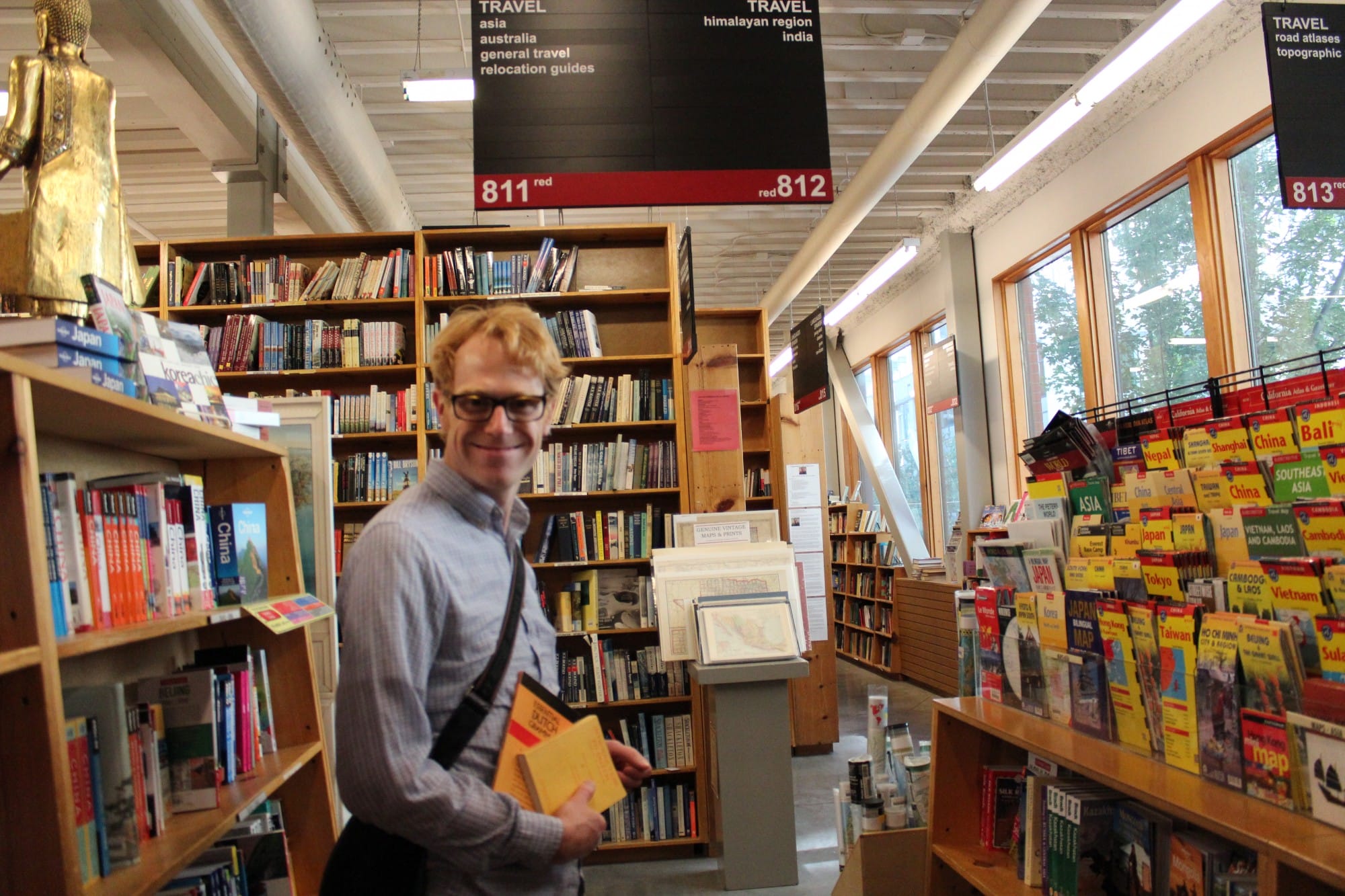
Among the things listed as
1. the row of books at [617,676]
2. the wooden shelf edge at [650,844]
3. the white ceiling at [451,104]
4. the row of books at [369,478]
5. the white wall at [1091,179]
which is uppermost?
the white ceiling at [451,104]

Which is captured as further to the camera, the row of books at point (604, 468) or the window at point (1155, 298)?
the window at point (1155, 298)

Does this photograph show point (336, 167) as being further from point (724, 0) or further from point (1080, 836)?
point (1080, 836)

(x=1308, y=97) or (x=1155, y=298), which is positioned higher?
(x=1308, y=97)

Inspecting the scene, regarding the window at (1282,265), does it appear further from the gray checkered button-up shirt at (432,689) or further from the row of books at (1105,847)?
the gray checkered button-up shirt at (432,689)

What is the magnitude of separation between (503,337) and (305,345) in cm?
351

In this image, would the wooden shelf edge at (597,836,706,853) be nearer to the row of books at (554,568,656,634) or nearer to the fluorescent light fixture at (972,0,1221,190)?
the row of books at (554,568,656,634)

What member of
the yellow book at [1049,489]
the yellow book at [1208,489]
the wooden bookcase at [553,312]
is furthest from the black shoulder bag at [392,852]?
the wooden bookcase at [553,312]

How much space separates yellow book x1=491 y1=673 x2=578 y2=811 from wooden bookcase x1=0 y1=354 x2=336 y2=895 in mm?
557

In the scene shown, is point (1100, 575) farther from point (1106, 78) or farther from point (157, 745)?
point (1106, 78)

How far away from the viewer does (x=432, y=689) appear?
1.28 meters

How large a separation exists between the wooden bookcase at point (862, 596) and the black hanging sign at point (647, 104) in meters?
6.07

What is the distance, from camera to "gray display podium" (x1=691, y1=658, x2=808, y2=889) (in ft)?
11.4

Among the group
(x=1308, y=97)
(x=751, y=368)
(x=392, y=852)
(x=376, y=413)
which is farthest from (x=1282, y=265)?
(x=392, y=852)

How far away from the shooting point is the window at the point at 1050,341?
7473 mm
